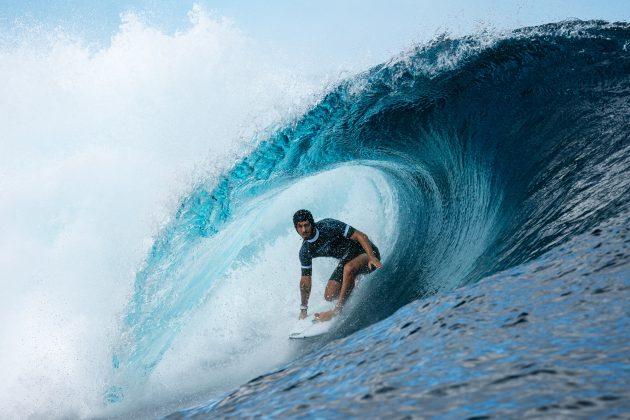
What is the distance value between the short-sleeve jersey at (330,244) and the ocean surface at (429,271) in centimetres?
60

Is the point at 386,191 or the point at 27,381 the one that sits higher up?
the point at 386,191

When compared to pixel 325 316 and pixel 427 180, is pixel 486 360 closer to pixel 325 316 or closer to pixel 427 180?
pixel 325 316

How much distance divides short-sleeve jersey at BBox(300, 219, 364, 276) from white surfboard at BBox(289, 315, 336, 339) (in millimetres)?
545

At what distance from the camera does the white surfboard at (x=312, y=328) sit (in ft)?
17.2

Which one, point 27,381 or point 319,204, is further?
point 319,204

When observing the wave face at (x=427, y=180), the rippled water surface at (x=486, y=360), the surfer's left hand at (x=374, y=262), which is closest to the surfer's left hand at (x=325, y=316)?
the wave face at (x=427, y=180)

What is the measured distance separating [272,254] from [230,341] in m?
4.12

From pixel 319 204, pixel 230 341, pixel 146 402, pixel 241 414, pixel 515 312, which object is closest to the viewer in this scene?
pixel 241 414

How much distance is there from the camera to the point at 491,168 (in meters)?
5.56

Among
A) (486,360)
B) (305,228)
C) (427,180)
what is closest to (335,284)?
(305,228)

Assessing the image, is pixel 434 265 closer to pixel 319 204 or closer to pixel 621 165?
pixel 621 165

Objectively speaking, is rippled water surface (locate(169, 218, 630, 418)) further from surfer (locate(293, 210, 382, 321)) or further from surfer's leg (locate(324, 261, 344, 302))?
surfer's leg (locate(324, 261, 344, 302))

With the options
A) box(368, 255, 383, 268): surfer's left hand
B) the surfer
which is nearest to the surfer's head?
the surfer

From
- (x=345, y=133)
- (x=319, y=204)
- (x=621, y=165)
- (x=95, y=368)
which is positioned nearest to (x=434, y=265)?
(x=345, y=133)
